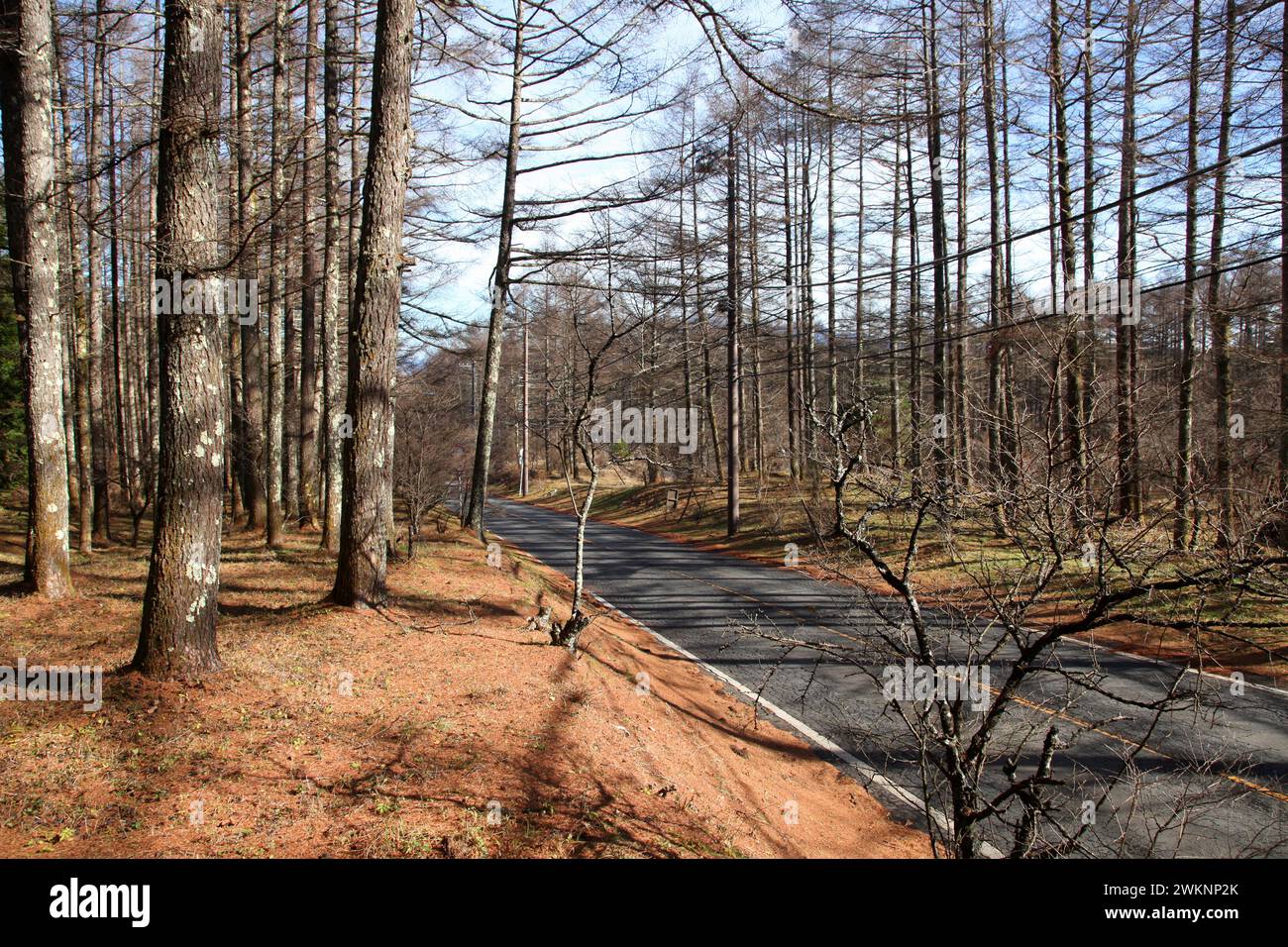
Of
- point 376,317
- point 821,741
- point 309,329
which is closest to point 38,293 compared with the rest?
point 376,317

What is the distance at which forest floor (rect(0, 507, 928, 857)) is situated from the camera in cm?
370

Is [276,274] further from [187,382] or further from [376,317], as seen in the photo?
[187,382]

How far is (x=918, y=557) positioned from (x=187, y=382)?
13.1 metres

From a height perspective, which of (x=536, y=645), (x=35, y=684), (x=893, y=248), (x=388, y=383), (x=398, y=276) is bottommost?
(x=536, y=645)

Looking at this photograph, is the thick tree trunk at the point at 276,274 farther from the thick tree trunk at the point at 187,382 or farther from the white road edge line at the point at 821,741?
the white road edge line at the point at 821,741

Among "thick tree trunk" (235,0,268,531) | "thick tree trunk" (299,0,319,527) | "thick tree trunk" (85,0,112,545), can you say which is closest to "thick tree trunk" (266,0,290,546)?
"thick tree trunk" (235,0,268,531)

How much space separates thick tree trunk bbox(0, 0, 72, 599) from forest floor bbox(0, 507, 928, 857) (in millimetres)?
709

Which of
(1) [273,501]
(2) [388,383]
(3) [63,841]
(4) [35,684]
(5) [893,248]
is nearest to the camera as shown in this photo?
(3) [63,841]

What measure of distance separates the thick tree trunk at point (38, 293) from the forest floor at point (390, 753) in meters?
0.71

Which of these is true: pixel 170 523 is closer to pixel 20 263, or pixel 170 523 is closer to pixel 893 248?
pixel 20 263

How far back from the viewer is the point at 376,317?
A: 26.3ft

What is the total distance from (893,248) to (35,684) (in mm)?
27930
